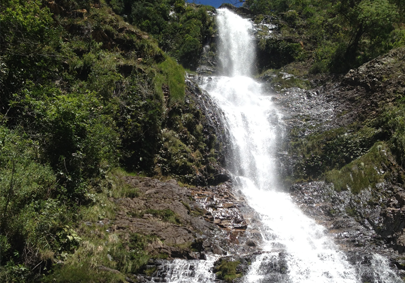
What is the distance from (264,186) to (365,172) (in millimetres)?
5138

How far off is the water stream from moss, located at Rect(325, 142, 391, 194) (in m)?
2.63

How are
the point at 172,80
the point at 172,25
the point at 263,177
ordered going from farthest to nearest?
the point at 172,25 < the point at 263,177 < the point at 172,80

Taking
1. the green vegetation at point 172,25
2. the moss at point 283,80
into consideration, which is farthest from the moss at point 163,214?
the green vegetation at point 172,25

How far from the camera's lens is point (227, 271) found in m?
7.94

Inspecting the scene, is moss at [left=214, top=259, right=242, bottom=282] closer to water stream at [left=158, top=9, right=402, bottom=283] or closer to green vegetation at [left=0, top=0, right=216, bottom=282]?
water stream at [left=158, top=9, right=402, bottom=283]

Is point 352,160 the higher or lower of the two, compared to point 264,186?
higher

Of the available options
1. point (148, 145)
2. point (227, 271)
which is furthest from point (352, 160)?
point (227, 271)

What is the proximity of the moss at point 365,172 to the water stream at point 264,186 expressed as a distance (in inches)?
104

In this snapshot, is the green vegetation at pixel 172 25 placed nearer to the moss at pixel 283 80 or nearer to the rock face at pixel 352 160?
the moss at pixel 283 80

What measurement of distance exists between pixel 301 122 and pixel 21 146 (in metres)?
16.8

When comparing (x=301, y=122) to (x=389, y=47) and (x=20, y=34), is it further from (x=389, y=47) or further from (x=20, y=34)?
(x=20, y=34)

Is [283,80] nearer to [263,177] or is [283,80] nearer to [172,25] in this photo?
[263,177]

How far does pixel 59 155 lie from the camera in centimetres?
817

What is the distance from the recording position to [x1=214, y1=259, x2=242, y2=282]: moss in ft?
25.5
